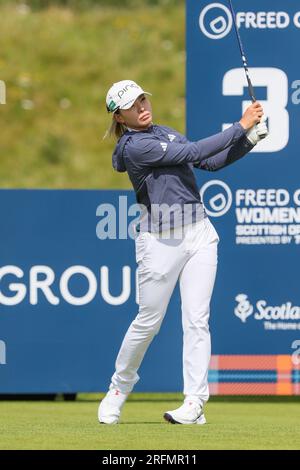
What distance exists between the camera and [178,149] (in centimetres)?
736

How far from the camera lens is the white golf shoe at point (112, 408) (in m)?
7.50

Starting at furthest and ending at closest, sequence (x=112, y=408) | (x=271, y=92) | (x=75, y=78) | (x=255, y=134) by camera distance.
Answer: (x=75, y=78)
(x=271, y=92)
(x=112, y=408)
(x=255, y=134)

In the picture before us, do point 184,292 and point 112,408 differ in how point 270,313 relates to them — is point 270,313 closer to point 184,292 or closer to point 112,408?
point 184,292

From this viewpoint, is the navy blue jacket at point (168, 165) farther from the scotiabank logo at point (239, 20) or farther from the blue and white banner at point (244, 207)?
the scotiabank logo at point (239, 20)

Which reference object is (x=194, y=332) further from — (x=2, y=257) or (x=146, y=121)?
(x=2, y=257)

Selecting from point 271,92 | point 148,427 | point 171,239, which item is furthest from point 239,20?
point 148,427

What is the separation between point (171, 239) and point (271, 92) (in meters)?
2.10

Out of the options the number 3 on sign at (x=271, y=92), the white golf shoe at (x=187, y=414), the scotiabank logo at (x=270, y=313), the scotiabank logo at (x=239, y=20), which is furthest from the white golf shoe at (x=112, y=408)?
the scotiabank logo at (x=239, y=20)

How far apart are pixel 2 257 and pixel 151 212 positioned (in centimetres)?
202

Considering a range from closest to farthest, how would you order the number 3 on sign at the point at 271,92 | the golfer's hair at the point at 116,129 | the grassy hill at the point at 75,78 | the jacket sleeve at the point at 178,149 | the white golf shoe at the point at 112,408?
the jacket sleeve at the point at 178,149, the white golf shoe at the point at 112,408, the golfer's hair at the point at 116,129, the number 3 on sign at the point at 271,92, the grassy hill at the point at 75,78

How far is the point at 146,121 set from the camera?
7535 mm

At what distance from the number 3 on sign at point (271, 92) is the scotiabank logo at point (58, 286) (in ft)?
4.28

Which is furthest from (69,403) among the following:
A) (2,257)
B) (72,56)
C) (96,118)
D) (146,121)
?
(72,56)
